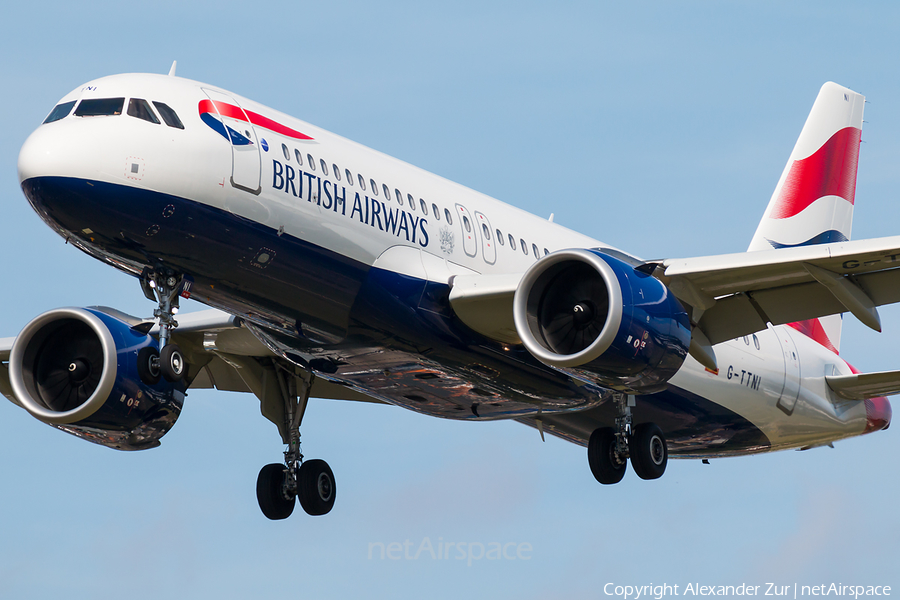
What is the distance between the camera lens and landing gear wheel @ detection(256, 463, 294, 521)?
26.4m

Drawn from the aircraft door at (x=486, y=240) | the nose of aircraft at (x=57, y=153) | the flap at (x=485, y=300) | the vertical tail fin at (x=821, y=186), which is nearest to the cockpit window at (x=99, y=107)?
the nose of aircraft at (x=57, y=153)

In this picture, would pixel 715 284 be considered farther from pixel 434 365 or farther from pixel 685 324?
pixel 434 365

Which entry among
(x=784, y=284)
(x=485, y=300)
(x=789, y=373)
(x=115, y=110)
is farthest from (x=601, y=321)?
(x=789, y=373)

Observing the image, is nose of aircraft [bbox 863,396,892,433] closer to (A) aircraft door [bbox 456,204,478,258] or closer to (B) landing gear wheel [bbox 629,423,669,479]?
(B) landing gear wheel [bbox 629,423,669,479]

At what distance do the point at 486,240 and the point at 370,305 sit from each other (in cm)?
318

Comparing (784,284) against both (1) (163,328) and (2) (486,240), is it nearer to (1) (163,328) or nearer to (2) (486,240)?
(2) (486,240)

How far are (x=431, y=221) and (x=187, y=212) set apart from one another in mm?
4848

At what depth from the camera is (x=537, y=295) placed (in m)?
21.2

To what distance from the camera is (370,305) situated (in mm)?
21094

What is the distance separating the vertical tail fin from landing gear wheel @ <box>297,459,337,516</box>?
12.2m

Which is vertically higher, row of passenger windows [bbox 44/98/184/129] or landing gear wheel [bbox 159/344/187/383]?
row of passenger windows [bbox 44/98/184/129]

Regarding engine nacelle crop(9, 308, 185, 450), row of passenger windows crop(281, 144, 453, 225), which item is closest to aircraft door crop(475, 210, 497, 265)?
row of passenger windows crop(281, 144, 453, 225)

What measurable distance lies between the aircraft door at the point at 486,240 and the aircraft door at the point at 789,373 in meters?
8.52

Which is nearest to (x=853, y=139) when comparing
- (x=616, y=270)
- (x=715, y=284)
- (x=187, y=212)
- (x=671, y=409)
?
(x=671, y=409)
